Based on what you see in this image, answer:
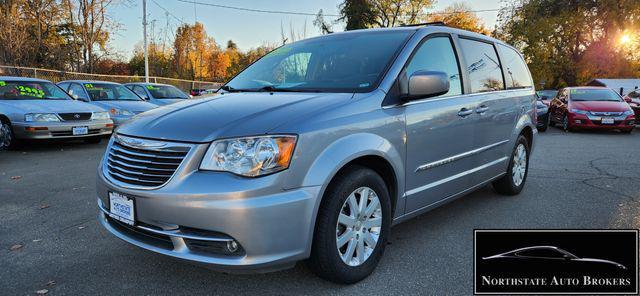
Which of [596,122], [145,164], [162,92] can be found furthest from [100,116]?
[596,122]

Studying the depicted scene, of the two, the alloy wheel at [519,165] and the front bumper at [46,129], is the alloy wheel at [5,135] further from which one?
the alloy wheel at [519,165]

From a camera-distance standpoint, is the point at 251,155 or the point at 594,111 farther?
the point at 594,111

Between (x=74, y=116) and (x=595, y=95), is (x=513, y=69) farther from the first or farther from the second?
(x=595, y=95)

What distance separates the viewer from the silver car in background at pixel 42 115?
25.8ft

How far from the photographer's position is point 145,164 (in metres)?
2.47

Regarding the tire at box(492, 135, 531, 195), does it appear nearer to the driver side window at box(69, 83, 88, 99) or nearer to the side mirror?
the side mirror

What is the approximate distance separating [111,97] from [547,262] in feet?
34.8

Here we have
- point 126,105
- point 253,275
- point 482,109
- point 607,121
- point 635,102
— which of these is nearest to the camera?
point 253,275

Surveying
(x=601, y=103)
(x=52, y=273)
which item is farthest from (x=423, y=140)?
(x=601, y=103)

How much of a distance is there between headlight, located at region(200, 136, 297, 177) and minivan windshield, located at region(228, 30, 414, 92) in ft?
2.76

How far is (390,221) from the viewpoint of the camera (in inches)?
117

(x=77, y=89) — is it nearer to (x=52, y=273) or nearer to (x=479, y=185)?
(x=52, y=273)

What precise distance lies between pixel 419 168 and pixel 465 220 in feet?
4.05

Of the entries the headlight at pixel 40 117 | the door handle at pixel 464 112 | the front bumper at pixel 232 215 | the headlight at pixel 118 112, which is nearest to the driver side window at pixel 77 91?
the headlight at pixel 118 112
